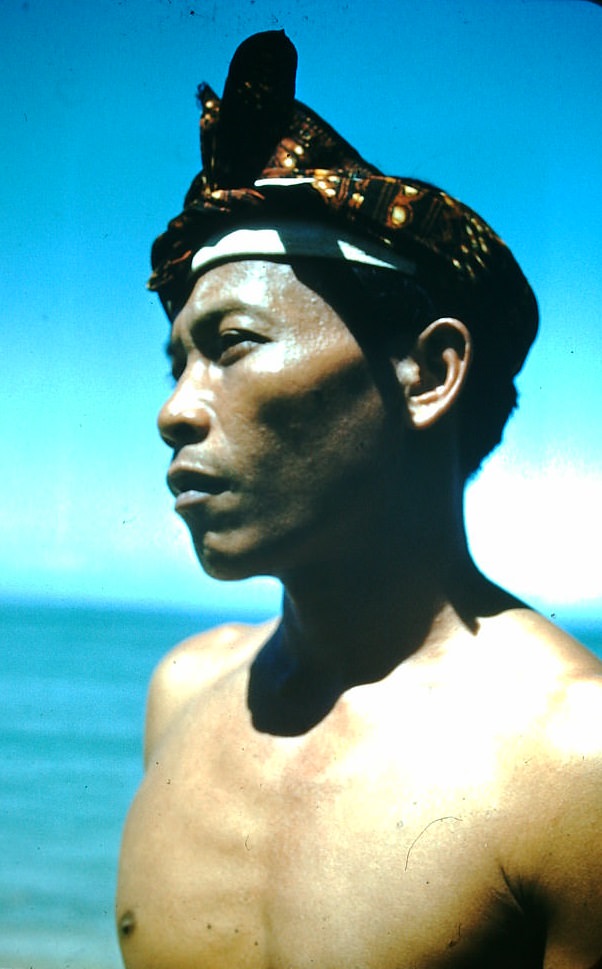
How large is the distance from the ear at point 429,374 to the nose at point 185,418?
382mm

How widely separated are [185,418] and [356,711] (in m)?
0.64

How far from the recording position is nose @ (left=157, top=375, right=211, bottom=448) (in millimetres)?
2066

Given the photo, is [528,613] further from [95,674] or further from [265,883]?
[95,674]

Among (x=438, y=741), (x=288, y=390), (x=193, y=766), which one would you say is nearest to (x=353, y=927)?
(x=438, y=741)

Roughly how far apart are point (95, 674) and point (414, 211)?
2.04 m

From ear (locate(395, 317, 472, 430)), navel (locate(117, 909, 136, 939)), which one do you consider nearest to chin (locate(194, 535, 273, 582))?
ear (locate(395, 317, 472, 430))

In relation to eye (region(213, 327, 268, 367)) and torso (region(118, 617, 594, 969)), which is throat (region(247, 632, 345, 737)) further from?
eye (region(213, 327, 268, 367))

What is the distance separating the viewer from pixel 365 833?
194 centimetres

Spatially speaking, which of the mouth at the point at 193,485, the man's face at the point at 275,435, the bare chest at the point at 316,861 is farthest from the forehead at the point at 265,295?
the bare chest at the point at 316,861

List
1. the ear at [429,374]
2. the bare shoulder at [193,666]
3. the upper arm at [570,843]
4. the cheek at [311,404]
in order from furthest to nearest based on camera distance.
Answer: the bare shoulder at [193,666] < the ear at [429,374] < the cheek at [311,404] < the upper arm at [570,843]

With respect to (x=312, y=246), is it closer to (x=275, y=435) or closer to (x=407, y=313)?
(x=407, y=313)

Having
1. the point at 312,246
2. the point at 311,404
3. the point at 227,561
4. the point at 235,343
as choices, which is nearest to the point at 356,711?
the point at 227,561

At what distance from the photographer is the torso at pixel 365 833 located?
1.84 meters

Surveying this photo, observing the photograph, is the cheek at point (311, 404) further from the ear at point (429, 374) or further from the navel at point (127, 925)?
the navel at point (127, 925)
